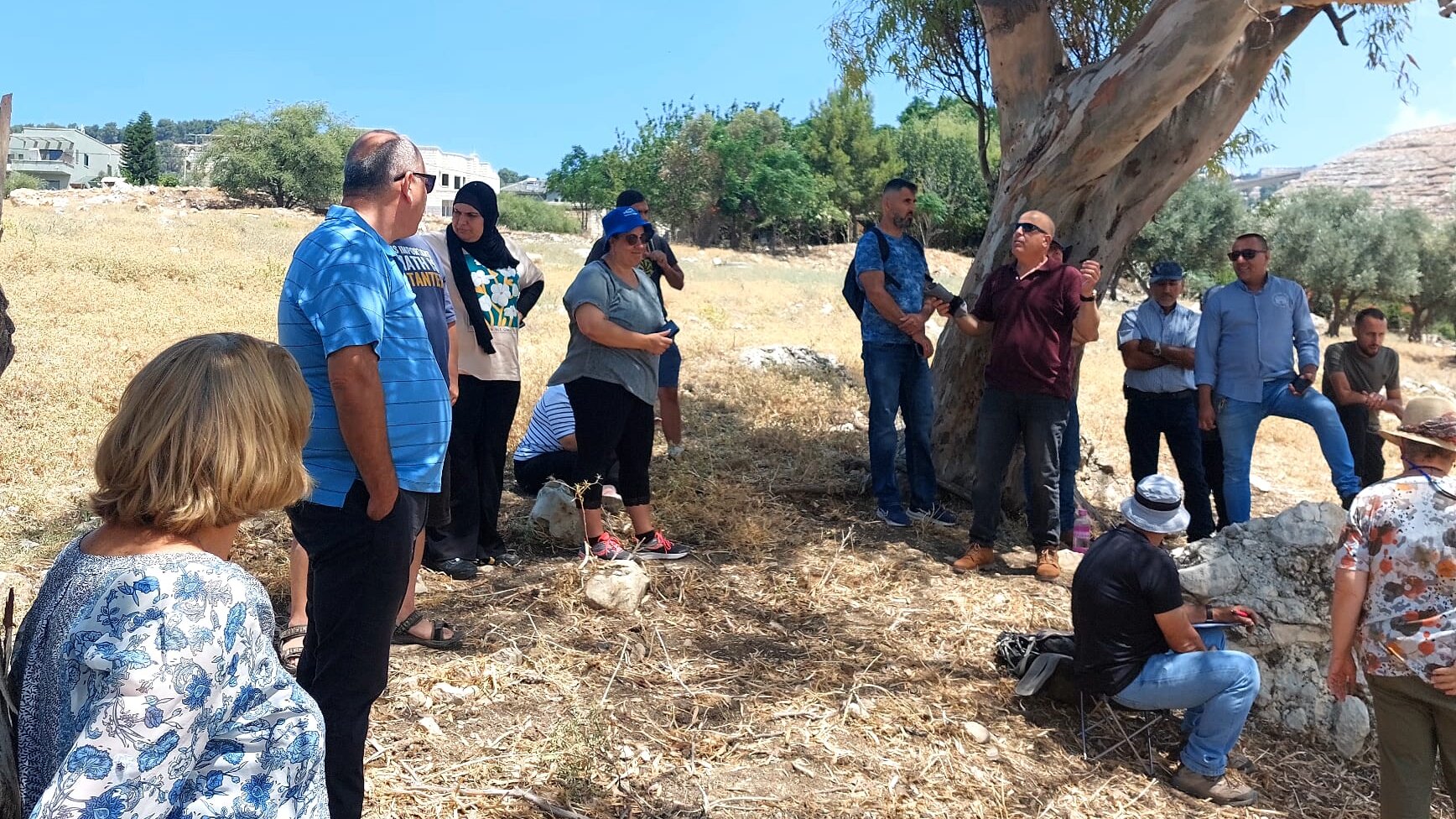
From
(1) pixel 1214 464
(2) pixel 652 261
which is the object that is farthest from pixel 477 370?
(1) pixel 1214 464

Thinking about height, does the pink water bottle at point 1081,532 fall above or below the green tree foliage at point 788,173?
below

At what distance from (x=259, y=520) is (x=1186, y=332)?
5492 mm

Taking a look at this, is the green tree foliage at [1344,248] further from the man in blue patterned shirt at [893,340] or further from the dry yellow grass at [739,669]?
the man in blue patterned shirt at [893,340]

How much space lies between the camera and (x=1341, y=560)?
3039 millimetres

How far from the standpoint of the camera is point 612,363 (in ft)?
15.4

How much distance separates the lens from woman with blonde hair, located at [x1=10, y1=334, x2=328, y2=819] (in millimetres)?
1374

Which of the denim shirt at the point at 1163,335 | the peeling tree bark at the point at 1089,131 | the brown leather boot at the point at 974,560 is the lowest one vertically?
the brown leather boot at the point at 974,560

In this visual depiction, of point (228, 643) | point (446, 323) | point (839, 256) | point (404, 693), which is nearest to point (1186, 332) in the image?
point (446, 323)

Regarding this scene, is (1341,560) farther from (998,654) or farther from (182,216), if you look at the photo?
(182,216)

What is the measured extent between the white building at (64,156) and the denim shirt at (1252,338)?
86.8m

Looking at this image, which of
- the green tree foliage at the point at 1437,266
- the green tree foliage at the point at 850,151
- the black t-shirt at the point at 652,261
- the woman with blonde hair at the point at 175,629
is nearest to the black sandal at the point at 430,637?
the black t-shirt at the point at 652,261

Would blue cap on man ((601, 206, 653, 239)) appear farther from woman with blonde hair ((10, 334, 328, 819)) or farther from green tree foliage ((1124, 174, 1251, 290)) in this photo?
green tree foliage ((1124, 174, 1251, 290))

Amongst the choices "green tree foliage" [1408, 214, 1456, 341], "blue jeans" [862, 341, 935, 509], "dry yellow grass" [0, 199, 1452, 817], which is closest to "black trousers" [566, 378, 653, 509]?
"dry yellow grass" [0, 199, 1452, 817]

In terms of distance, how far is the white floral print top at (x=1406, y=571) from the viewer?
2.89 meters
